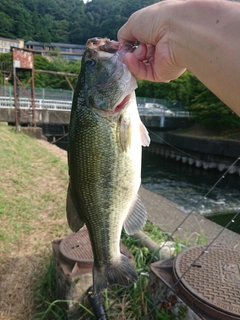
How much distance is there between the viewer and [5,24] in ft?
317

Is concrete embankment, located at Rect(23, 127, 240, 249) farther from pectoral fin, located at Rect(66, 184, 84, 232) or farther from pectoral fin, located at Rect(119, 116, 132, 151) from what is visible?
pectoral fin, located at Rect(119, 116, 132, 151)

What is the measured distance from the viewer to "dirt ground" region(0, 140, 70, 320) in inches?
136

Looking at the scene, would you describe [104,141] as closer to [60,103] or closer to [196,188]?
[196,188]

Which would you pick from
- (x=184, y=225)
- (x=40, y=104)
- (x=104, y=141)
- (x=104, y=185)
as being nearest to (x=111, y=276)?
(x=104, y=185)

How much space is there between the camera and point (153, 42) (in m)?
1.77

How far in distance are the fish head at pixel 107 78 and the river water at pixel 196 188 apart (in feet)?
21.8

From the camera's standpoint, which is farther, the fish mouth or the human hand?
the fish mouth

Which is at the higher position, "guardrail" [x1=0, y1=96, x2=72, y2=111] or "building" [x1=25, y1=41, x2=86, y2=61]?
"building" [x1=25, y1=41, x2=86, y2=61]

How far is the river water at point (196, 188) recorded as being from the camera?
11727 millimetres

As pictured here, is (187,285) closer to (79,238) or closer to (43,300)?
(79,238)

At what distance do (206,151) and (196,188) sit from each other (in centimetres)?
773

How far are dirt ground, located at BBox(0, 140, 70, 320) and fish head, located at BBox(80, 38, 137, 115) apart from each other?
2.84 metres

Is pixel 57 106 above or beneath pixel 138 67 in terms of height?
beneath

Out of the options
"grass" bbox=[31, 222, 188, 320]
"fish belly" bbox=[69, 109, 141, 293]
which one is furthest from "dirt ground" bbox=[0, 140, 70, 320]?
"fish belly" bbox=[69, 109, 141, 293]
